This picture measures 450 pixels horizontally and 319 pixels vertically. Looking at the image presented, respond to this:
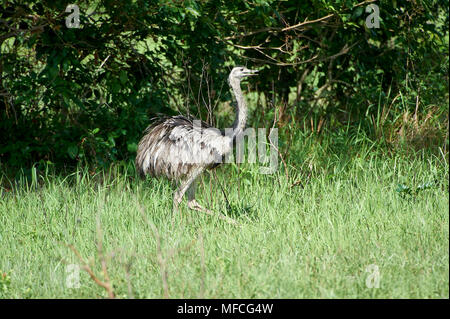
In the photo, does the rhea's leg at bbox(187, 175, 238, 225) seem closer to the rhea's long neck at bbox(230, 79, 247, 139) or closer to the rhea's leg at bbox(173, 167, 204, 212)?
the rhea's leg at bbox(173, 167, 204, 212)

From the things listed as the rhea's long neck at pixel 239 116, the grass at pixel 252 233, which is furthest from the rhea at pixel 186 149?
the grass at pixel 252 233

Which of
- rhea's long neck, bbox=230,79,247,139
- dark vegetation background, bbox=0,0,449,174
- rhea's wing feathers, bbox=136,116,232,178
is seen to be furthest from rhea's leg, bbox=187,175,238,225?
dark vegetation background, bbox=0,0,449,174

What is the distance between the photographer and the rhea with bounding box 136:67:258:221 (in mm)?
6184

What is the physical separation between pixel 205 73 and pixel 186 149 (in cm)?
120

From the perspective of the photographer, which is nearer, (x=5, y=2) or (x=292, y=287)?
(x=292, y=287)

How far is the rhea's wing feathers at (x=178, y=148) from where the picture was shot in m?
6.19

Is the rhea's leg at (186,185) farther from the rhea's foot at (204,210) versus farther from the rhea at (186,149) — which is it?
the rhea's foot at (204,210)

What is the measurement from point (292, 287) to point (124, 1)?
3.14 meters

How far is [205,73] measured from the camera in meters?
7.14

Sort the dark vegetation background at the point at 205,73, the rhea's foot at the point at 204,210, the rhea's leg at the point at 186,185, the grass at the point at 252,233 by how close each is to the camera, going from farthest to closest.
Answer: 1. the dark vegetation background at the point at 205,73
2. the rhea's leg at the point at 186,185
3. the rhea's foot at the point at 204,210
4. the grass at the point at 252,233

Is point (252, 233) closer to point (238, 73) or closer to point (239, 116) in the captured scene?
point (239, 116)
